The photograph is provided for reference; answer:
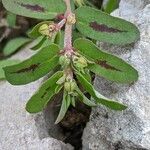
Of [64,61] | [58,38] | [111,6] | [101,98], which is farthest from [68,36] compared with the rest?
[111,6]

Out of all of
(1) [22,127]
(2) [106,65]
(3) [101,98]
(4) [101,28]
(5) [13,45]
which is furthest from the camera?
(5) [13,45]

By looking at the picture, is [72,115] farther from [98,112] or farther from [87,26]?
[87,26]

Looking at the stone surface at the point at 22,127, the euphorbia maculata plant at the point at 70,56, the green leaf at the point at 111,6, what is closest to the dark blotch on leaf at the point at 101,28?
the euphorbia maculata plant at the point at 70,56

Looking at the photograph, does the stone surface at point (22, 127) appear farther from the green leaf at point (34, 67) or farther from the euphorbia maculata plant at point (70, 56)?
the green leaf at point (34, 67)

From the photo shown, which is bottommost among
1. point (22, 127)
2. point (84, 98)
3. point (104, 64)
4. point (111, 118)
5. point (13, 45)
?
point (13, 45)

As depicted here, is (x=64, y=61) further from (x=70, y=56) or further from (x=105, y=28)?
(x=105, y=28)

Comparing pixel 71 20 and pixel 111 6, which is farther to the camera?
pixel 111 6

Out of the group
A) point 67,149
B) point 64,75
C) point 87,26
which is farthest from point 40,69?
point 67,149
